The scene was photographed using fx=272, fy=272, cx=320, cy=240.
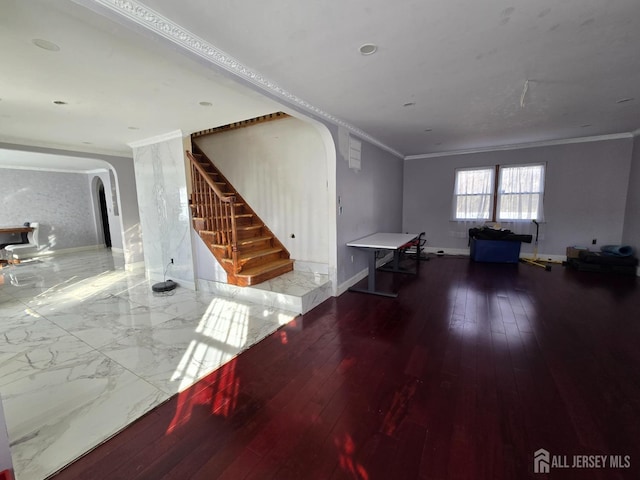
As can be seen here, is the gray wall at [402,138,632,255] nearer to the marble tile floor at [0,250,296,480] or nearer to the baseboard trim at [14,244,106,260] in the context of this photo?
the marble tile floor at [0,250,296,480]

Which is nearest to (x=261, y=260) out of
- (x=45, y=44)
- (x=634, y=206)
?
(x=45, y=44)

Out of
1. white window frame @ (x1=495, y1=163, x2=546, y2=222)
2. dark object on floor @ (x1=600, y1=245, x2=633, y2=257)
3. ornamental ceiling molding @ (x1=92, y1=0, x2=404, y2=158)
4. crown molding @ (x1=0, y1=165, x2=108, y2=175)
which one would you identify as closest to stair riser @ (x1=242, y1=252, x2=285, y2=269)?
ornamental ceiling molding @ (x1=92, y1=0, x2=404, y2=158)

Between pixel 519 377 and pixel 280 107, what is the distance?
3.23 metres

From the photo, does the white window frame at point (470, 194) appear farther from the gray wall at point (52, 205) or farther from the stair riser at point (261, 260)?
the gray wall at point (52, 205)

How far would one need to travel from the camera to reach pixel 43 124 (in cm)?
359

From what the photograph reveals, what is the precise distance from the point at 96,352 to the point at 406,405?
2805 millimetres

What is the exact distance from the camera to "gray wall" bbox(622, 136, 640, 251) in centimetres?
476

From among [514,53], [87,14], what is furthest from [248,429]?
[514,53]

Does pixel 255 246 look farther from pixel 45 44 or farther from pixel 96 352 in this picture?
pixel 45 44

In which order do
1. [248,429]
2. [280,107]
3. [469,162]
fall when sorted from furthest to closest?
[469,162]
[280,107]
[248,429]

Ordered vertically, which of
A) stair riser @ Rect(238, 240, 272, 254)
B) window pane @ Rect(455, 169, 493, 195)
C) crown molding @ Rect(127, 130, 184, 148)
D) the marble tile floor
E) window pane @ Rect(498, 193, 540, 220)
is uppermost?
crown molding @ Rect(127, 130, 184, 148)

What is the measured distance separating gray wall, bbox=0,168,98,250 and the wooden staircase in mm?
6565

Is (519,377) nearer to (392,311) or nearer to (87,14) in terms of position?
(392,311)

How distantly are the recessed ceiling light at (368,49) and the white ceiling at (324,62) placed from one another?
51 mm
